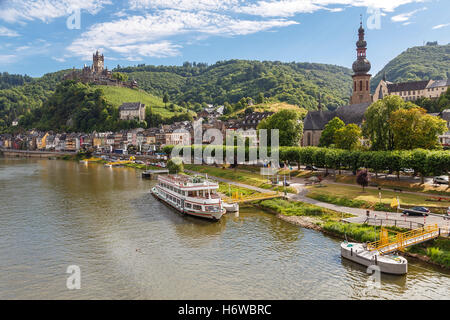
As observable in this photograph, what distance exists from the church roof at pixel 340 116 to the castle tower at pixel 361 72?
9.79 metres

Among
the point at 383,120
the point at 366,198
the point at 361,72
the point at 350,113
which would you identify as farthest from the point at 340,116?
the point at 366,198

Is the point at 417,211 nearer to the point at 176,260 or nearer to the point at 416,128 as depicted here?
the point at 416,128

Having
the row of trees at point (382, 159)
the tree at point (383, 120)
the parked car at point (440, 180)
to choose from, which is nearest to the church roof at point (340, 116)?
the row of trees at point (382, 159)

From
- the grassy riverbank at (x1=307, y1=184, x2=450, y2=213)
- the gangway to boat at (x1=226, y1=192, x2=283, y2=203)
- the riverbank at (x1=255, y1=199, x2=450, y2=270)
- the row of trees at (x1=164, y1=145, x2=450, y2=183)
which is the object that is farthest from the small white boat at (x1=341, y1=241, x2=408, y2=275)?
the row of trees at (x1=164, y1=145, x2=450, y2=183)

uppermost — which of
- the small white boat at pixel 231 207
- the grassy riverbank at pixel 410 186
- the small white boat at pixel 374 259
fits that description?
the grassy riverbank at pixel 410 186

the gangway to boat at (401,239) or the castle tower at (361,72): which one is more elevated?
the castle tower at (361,72)

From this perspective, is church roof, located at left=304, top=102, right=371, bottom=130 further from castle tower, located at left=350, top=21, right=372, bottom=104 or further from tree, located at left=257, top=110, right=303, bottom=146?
tree, located at left=257, top=110, right=303, bottom=146

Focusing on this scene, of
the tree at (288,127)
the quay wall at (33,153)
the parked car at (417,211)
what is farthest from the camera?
the quay wall at (33,153)

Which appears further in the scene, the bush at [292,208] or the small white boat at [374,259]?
the bush at [292,208]

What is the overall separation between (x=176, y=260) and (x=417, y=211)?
81.6 feet

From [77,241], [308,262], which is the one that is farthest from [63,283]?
[308,262]

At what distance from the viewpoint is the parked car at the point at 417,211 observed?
3636cm

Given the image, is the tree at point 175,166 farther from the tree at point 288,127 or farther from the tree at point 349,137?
the tree at point 349,137
